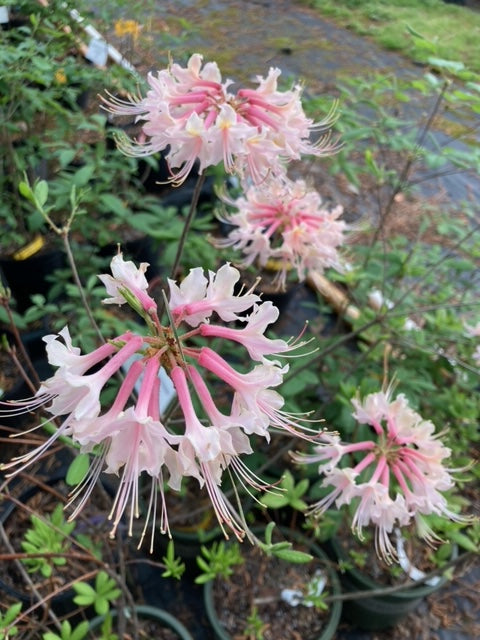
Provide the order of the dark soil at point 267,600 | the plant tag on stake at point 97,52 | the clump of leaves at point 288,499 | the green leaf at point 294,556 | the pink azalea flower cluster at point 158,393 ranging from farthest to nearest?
the plant tag on stake at point 97,52, the dark soil at point 267,600, the clump of leaves at point 288,499, the green leaf at point 294,556, the pink azalea flower cluster at point 158,393

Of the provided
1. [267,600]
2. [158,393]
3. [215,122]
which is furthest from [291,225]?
[267,600]

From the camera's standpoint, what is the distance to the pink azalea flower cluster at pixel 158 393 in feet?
2.56

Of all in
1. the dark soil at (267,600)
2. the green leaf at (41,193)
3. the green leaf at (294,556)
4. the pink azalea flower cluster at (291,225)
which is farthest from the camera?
the dark soil at (267,600)

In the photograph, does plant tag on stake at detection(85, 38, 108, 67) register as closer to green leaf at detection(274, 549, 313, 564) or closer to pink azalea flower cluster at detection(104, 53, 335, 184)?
pink azalea flower cluster at detection(104, 53, 335, 184)

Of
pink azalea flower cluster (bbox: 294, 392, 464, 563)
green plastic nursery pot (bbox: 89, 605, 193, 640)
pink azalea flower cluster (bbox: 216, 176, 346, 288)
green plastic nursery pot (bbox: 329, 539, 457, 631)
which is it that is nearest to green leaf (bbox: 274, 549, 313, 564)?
pink azalea flower cluster (bbox: 294, 392, 464, 563)

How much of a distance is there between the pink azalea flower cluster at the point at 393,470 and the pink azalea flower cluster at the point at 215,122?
0.64 m

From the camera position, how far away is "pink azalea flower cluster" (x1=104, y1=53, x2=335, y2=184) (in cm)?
118

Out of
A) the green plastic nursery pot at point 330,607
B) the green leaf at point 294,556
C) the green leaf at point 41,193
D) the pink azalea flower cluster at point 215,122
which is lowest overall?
the green plastic nursery pot at point 330,607

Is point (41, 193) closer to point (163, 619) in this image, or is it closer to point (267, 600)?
point (163, 619)

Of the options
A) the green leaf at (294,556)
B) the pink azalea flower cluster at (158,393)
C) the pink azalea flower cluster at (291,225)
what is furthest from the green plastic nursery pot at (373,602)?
the pink azalea flower cluster at (158,393)

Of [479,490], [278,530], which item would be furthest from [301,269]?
[479,490]

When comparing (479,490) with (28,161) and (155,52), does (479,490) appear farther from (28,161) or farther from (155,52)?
(155,52)

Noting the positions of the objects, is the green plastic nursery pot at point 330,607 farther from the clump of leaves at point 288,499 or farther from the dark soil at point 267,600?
the clump of leaves at point 288,499

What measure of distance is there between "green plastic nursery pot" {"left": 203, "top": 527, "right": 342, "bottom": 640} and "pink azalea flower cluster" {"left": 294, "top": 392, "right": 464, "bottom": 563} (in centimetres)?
54
